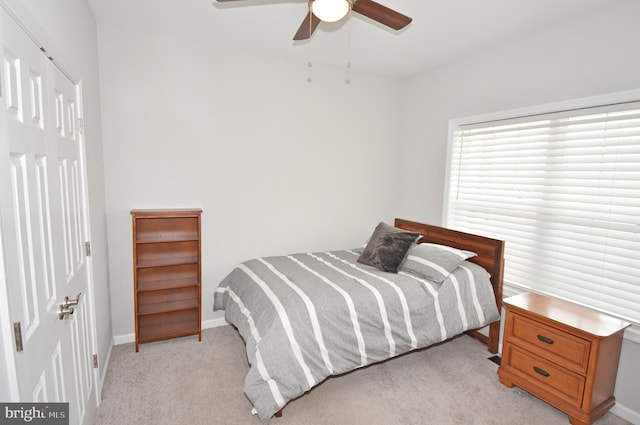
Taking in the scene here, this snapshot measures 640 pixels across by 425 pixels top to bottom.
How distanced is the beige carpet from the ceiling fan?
2431 mm

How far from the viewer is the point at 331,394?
7.86ft

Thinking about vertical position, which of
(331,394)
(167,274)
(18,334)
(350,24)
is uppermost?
(350,24)

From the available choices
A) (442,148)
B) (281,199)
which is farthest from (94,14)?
(442,148)

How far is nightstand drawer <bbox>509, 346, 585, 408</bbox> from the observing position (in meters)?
2.14

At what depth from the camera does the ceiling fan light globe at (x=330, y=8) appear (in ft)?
5.50

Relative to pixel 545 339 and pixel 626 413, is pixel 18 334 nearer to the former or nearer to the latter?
pixel 545 339

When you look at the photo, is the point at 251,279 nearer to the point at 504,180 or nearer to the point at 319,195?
the point at 319,195

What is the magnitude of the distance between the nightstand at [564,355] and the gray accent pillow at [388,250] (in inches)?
36.7

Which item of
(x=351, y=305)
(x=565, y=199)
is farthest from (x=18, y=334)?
(x=565, y=199)

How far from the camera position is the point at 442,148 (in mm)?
3713

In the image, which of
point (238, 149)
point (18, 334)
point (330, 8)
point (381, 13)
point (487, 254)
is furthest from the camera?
point (238, 149)

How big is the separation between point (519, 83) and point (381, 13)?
168 centimetres

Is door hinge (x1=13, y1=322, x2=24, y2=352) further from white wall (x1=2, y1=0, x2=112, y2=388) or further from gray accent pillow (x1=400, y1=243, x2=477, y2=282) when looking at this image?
gray accent pillow (x1=400, y1=243, x2=477, y2=282)

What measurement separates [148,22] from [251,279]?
231 centimetres
